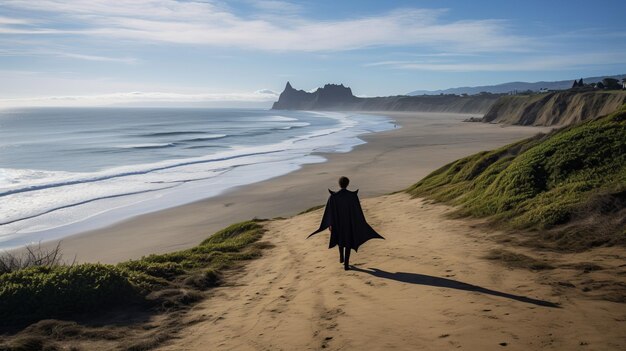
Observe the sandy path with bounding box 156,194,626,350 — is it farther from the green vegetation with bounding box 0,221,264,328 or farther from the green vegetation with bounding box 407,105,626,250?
the green vegetation with bounding box 407,105,626,250

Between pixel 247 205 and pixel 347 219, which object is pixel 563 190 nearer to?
pixel 347 219

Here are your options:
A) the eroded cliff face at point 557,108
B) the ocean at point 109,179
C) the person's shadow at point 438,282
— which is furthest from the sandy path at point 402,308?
the eroded cliff face at point 557,108

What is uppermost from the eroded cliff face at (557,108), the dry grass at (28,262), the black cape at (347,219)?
the eroded cliff face at (557,108)

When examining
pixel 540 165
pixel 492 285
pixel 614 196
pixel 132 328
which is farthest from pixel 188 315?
pixel 540 165

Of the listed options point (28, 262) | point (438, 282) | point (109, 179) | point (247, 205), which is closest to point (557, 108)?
point (247, 205)

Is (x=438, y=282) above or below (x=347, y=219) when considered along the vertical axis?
below

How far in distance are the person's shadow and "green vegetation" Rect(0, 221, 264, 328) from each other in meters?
3.09

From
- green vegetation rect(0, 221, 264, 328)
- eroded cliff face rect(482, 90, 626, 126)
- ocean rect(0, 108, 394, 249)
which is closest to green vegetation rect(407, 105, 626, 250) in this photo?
green vegetation rect(0, 221, 264, 328)

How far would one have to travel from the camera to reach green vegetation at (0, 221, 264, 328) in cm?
685

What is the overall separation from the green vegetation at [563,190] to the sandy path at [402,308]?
1435 millimetres

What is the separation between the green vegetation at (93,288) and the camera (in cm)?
685

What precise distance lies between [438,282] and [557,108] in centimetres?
8165

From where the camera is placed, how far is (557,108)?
257 ft

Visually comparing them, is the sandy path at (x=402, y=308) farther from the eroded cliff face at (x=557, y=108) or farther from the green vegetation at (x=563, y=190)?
the eroded cliff face at (x=557, y=108)
